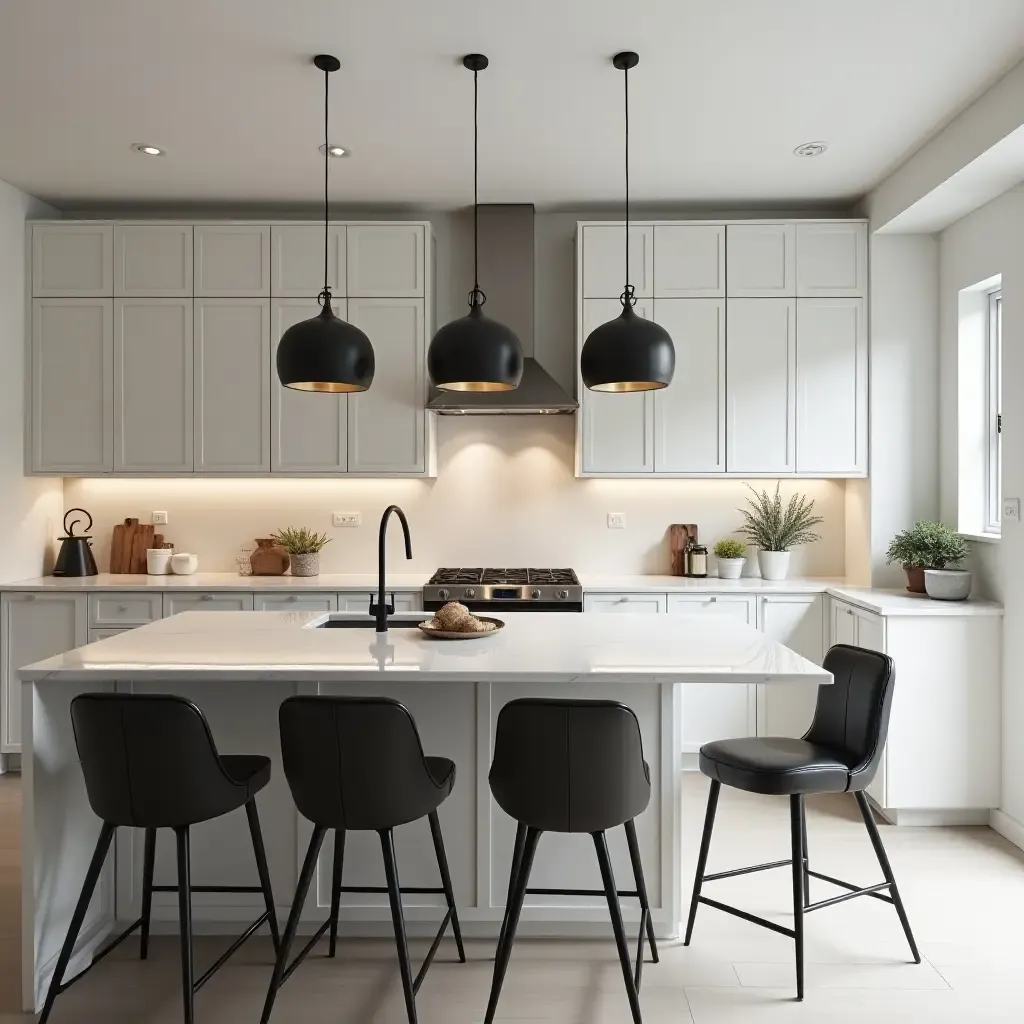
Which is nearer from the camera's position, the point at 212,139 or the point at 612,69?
the point at 612,69

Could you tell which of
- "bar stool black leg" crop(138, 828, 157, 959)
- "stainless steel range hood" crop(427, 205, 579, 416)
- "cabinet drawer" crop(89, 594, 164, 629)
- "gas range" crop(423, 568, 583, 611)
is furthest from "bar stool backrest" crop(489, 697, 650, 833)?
"cabinet drawer" crop(89, 594, 164, 629)

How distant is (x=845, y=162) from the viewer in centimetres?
404

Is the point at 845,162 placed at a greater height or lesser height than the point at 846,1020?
greater

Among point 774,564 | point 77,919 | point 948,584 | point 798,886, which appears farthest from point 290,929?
point 774,564

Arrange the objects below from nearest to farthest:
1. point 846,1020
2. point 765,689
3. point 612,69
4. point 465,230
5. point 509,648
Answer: point 846,1020 → point 509,648 → point 612,69 → point 765,689 → point 465,230

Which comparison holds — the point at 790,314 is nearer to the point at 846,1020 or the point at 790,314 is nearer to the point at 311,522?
the point at 311,522

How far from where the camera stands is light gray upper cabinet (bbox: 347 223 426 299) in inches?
178

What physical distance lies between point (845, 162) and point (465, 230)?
6.54 feet

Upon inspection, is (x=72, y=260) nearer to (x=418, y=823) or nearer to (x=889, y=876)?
(x=418, y=823)

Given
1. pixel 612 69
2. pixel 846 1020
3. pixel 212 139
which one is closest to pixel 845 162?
pixel 612 69

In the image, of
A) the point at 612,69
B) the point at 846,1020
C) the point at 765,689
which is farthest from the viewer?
the point at 765,689

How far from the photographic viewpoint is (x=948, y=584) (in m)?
3.80

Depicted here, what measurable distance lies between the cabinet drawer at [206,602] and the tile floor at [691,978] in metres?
1.49

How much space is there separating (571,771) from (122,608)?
3.09m
